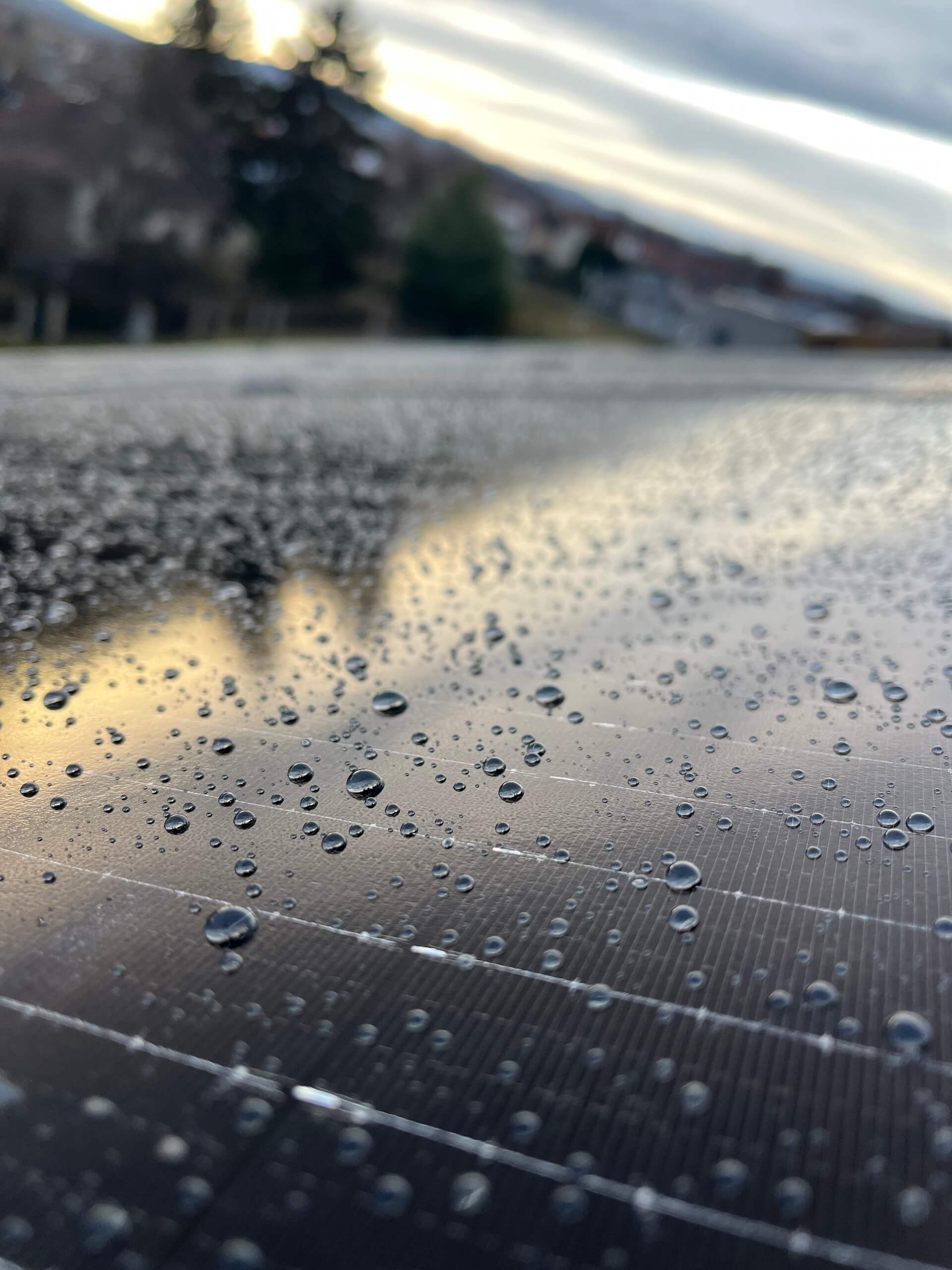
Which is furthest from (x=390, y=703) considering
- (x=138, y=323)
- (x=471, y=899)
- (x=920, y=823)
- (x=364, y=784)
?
(x=138, y=323)

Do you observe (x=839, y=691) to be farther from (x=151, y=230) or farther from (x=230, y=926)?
(x=151, y=230)

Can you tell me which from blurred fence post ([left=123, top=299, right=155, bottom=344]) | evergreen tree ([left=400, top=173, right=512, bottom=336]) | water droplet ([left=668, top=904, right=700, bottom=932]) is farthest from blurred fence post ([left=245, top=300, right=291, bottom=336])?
water droplet ([left=668, top=904, right=700, bottom=932])

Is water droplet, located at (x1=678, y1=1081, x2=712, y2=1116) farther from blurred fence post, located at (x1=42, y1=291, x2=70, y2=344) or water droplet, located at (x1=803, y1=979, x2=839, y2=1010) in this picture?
blurred fence post, located at (x1=42, y1=291, x2=70, y2=344)

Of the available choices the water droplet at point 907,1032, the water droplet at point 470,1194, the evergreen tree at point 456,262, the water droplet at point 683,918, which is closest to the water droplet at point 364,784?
the water droplet at point 683,918

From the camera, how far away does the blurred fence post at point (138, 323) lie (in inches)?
897

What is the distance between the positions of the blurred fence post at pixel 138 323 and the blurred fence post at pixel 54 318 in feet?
4.98

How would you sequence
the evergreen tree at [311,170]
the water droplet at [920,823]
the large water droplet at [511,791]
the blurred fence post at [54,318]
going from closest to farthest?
the water droplet at [920,823]
the large water droplet at [511,791]
the blurred fence post at [54,318]
the evergreen tree at [311,170]

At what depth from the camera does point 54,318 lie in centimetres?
2141

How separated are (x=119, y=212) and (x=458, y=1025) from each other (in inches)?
1083

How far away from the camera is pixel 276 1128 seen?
1.07 metres

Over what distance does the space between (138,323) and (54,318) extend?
6.91 feet

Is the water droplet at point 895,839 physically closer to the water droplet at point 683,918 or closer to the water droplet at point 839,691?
the water droplet at point 683,918

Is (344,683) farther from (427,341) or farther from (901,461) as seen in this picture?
(427,341)

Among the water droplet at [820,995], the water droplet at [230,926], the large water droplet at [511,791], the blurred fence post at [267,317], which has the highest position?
the water droplet at [820,995]
